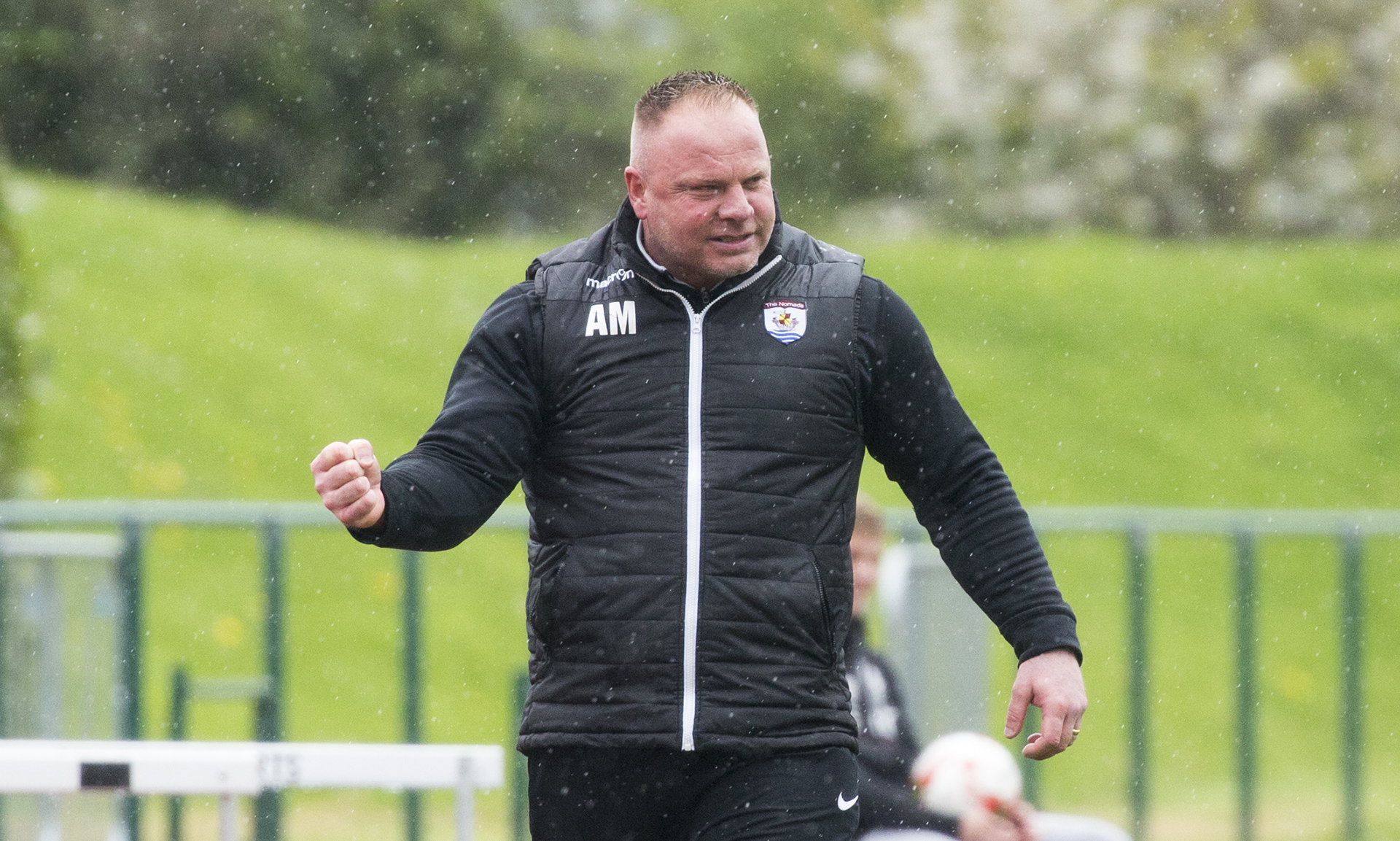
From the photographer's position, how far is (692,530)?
11.2 ft

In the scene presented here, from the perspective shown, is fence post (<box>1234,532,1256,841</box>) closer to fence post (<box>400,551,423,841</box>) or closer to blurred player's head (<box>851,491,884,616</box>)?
blurred player's head (<box>851,491,884,616</box>)

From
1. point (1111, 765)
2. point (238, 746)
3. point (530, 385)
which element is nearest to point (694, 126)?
point (530, 385)

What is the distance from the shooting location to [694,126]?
11.7 feet

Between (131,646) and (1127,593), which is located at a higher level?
(1127,593)

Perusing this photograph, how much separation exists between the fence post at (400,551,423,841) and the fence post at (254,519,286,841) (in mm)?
440

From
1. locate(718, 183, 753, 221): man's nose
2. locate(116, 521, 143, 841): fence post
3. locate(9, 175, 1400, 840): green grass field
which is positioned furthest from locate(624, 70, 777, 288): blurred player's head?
locate(9, 175, 1400, 840): green grass field

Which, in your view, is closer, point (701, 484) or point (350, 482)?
point (350, 482)

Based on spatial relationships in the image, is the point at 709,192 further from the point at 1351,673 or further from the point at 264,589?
the point at 1351,673

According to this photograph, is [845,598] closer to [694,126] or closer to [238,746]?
[694,126]

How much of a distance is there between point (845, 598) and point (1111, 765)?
23.0ft

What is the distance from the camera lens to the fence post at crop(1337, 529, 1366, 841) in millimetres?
7117

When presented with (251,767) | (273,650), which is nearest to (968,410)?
(273,650)

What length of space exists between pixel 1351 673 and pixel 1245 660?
1.62ft

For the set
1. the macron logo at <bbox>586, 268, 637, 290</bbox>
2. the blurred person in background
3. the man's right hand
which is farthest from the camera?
the blurred person in background
